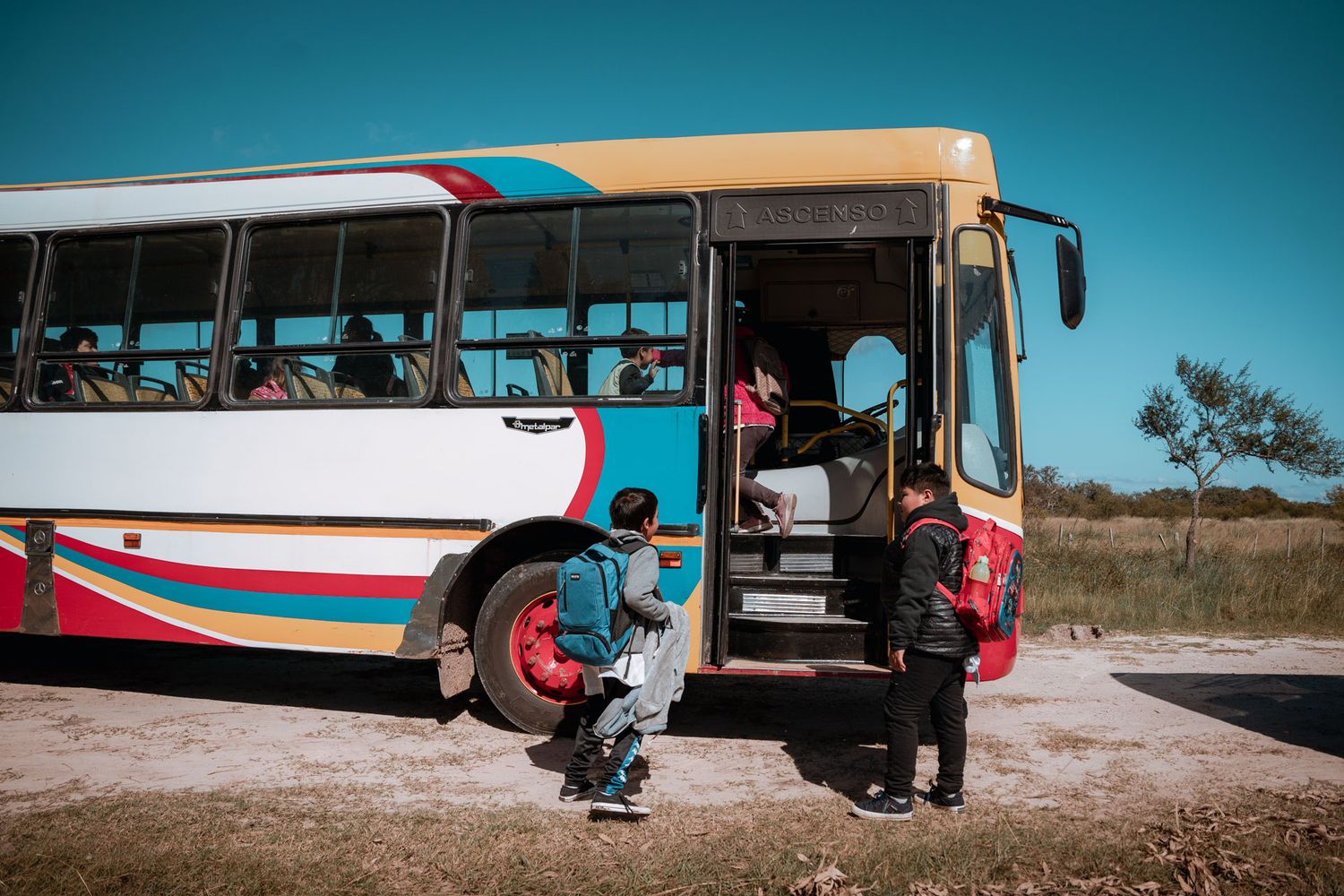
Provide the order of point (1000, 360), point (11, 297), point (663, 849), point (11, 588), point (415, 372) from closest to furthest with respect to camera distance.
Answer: point (663, 849) < point (1000, 360) < point (415, 372) < point (11, 588) < point (11, 297)

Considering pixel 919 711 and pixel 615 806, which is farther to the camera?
pixel 919 711

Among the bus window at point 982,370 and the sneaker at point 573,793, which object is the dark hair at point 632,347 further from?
the sneaker at point 573,793

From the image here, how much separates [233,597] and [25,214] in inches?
129

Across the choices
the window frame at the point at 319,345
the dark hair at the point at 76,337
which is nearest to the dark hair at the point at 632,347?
the window frame at the point at 319,345

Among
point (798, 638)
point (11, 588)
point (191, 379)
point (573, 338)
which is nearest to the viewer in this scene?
point (798, 638)

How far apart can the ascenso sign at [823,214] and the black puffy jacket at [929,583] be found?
5.84 feet

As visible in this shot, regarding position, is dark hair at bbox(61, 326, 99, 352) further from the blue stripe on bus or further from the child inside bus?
the child inside bus

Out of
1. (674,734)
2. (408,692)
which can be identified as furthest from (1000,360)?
(408,692)

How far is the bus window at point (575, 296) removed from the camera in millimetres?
5711

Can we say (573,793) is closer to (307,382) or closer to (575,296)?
(575,296)

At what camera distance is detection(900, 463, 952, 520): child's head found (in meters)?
4.52

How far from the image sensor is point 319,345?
6180 mm

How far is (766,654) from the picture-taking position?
18.2 ft

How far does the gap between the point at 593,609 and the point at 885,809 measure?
1.57 meters
